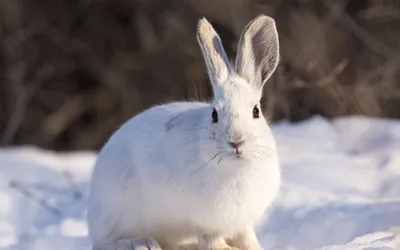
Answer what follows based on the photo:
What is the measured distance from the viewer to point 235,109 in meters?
3.06

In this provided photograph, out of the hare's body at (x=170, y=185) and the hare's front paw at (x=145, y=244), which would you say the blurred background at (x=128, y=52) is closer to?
the hare's body at (x=170, y=185)

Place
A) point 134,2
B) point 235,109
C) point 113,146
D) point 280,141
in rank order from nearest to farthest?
point 235,109, point 113,146, point 280,141, point 134,2

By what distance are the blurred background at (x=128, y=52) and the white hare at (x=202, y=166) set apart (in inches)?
143

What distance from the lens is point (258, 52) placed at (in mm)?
3350

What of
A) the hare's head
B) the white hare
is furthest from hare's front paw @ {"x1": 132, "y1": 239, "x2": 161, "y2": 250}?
the hare's head

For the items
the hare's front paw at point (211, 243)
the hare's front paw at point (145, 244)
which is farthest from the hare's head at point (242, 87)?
the hare's front paw at point (145, 244)

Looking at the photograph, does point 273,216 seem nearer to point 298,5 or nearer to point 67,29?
point 298,5

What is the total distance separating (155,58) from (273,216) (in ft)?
14.8

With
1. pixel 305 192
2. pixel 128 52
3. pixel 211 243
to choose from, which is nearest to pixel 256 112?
pixel 211 243

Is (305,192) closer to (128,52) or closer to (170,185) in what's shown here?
(170,185)

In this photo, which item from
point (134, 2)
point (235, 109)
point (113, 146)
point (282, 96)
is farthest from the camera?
point (134, 2)

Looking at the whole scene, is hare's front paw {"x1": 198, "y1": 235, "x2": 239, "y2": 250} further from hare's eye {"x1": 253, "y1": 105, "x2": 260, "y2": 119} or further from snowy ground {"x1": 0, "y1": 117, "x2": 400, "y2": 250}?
hare's eye {"x1": 253, "y1": 105, "x2": 260, "y2": 119}

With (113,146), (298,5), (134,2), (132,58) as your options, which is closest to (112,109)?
(132,58)

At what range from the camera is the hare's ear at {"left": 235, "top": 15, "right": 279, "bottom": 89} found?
327 cm
